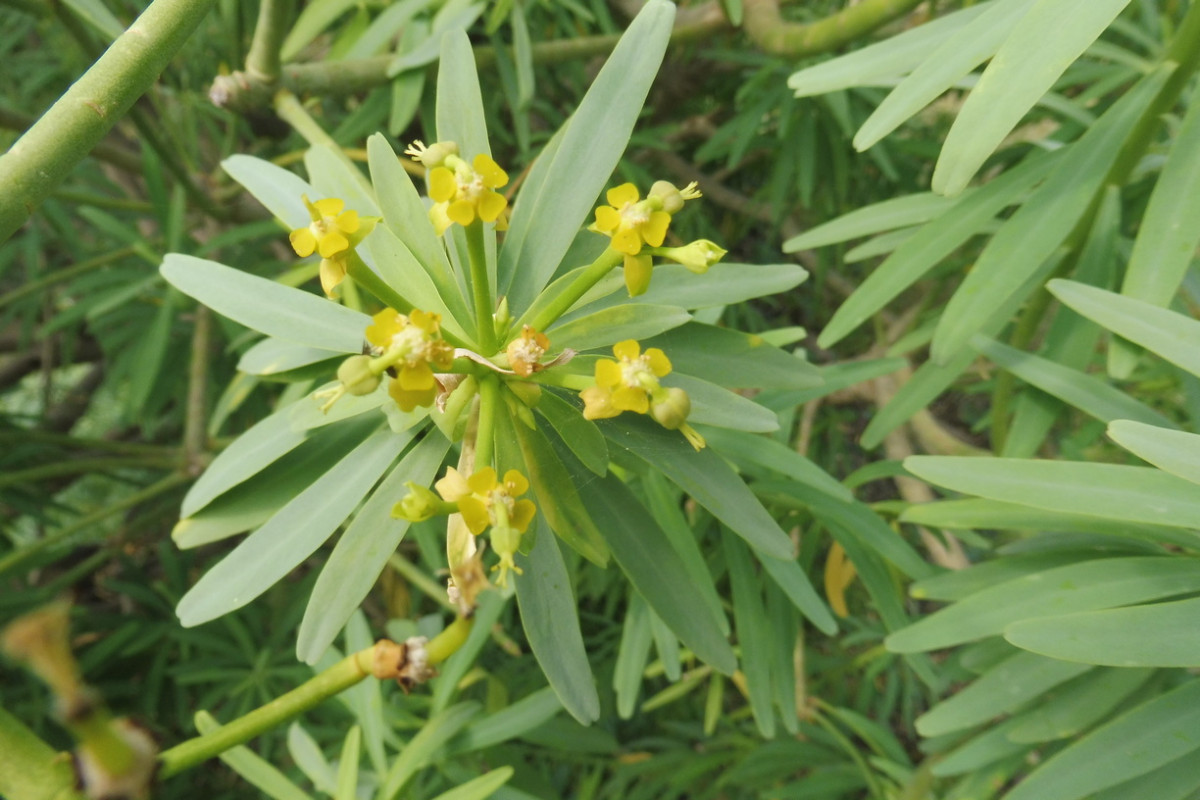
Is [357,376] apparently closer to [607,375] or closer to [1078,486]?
[607,375]

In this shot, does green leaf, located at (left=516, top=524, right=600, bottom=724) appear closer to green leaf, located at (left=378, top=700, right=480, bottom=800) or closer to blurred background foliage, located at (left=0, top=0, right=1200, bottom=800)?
blurred background foliage, located at (left=0, top=0, right=1200, bottom=800)

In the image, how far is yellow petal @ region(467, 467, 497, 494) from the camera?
479 mm

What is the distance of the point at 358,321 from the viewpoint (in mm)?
640

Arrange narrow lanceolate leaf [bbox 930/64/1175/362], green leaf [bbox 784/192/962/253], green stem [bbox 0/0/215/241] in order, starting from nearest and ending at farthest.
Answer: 1. green stem [bbox 0/0/215/241]
2. narrow lanceolate leaf [bbox 930/64/1175/362]
3. green leaf [bbox 784/192/962/253]

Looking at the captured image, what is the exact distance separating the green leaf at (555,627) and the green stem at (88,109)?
397mm

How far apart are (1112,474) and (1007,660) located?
0.25m

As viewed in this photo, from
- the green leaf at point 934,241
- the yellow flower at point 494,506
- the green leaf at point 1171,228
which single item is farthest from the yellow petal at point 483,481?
the green leaf at point 1171,228

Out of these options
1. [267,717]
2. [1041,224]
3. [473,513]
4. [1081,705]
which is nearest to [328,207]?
[473,513]

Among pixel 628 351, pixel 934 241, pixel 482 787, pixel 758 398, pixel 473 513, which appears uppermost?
pixel 934 241

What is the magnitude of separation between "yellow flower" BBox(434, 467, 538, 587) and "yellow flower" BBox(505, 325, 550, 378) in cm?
7

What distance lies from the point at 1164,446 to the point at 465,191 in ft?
1.73

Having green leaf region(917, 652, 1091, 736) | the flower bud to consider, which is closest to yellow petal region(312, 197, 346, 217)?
the flower bud

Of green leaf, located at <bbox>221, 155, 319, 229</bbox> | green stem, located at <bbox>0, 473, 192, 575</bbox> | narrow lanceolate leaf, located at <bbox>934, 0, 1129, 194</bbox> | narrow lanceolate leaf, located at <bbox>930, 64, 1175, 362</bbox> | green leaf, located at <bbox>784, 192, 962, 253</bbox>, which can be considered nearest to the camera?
narrow lanceolate leaf, located at <bbox>934, 0, 1129, 194</bbox>

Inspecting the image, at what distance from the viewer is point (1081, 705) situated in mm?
775
